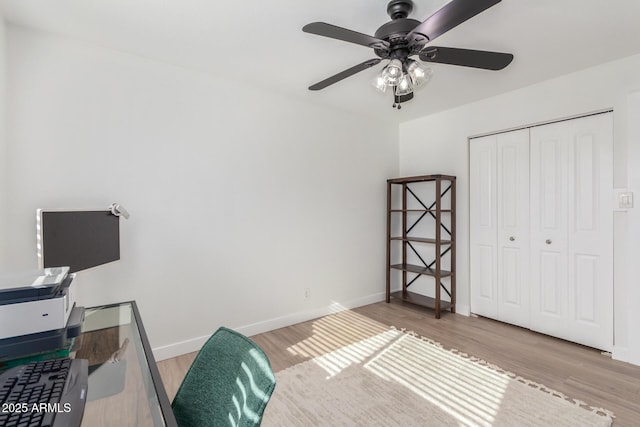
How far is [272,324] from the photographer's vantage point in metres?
3.18

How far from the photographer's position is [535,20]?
1949 mm

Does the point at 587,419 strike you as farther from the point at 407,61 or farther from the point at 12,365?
the point at 12,365

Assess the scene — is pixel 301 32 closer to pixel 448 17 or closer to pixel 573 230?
pixel 448 17

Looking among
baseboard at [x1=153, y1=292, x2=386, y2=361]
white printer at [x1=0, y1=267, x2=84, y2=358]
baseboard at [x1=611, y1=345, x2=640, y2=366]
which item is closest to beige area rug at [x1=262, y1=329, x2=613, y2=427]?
baseboard at [x1=153, y1=292, x2=386, y2=361]

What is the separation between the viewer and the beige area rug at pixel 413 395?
1.86m

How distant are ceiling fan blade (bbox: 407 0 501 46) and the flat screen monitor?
83.6 inches

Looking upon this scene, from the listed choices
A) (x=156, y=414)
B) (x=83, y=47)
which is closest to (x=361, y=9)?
(x=83, y=47)

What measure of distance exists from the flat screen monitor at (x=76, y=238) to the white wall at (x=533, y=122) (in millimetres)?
3454

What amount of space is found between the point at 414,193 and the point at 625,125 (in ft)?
6.78

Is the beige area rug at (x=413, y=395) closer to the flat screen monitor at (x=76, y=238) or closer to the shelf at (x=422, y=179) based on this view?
the flat screen monitor at (x=76, y=238)

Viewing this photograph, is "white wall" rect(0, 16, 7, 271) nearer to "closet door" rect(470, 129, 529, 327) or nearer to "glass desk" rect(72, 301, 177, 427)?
"glass desk" rect(72, 301, 177, 427)

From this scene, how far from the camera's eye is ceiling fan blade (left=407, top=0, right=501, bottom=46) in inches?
52.2

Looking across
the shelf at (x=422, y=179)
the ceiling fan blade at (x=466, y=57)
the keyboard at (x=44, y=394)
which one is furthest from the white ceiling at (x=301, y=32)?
the keyboard at (x=44, y=394)

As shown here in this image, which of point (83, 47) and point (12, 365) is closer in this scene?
point (12, 365)
